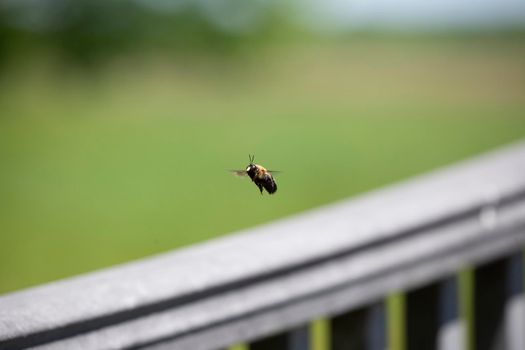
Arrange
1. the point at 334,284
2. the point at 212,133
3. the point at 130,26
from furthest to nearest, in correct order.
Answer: the point at 130,26, the point at 212,133, the point at 334,284

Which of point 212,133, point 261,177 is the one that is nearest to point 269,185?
point 261,177

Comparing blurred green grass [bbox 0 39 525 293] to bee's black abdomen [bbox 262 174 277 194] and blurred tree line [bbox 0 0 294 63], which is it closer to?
blurred tree line [bbox 0 0 294 63]

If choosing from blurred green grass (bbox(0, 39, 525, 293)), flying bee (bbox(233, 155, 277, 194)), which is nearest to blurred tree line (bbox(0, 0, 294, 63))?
blurred green grass (bbox(0, 39, 525, 293))

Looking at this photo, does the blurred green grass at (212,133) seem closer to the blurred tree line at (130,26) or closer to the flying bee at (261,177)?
the blurred tree line at (130,26)

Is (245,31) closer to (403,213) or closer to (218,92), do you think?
(218,92)

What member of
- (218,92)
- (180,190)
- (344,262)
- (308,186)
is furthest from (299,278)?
(218,92)

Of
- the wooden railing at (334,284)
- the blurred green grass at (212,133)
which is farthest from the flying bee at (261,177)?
the blurred green grass at (212,133)

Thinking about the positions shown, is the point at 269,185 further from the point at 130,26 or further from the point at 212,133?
the point at 130,26
